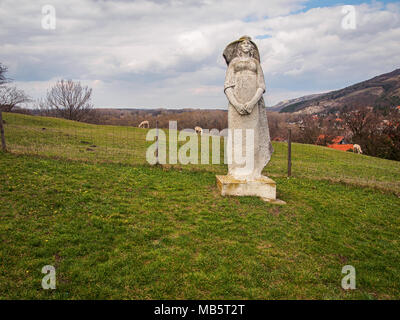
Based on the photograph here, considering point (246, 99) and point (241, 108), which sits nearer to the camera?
point (241, 108)

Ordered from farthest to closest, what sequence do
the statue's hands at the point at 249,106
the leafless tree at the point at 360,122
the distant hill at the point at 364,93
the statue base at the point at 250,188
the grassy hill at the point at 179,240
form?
the distant hill at the point at 364,93, the leafless tree at the point at 360,122, the statue base at the point at 250,188, the statue's hands at the point at 249,106, the grassy hill at the point at 179,240

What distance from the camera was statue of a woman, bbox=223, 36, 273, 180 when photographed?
7.57 meters

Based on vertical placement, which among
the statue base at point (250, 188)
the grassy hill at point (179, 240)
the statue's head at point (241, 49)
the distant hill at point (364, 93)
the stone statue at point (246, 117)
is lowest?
the grassy hill at point (179, 240)

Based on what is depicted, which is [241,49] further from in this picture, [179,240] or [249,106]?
[179,240]

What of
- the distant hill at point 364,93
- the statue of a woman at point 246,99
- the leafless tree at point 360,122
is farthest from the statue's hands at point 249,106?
the distant hill at point 364,93

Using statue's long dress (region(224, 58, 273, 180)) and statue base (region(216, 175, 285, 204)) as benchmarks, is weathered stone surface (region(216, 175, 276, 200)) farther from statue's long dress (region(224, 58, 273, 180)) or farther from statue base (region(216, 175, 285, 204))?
statue's long dress (region(224, 58, 273, 180))

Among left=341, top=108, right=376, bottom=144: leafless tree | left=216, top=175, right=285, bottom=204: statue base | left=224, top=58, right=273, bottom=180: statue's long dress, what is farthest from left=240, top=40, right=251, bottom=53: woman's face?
left=341, top=108, right=376, bottom=144: leafless tree

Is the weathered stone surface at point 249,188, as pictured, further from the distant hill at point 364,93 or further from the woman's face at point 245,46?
the distant hill at point 364,93

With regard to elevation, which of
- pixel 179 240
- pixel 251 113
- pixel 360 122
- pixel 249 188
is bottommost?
pixel 179 240

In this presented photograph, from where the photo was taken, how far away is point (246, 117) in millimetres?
7727

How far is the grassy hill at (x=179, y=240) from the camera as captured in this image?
3.78 metres

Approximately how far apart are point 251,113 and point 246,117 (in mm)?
199

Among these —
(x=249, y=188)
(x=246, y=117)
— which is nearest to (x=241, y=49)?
(x=246, y=117)

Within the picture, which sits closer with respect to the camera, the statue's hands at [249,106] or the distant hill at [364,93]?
Result: the statue's hands at [249,106]
